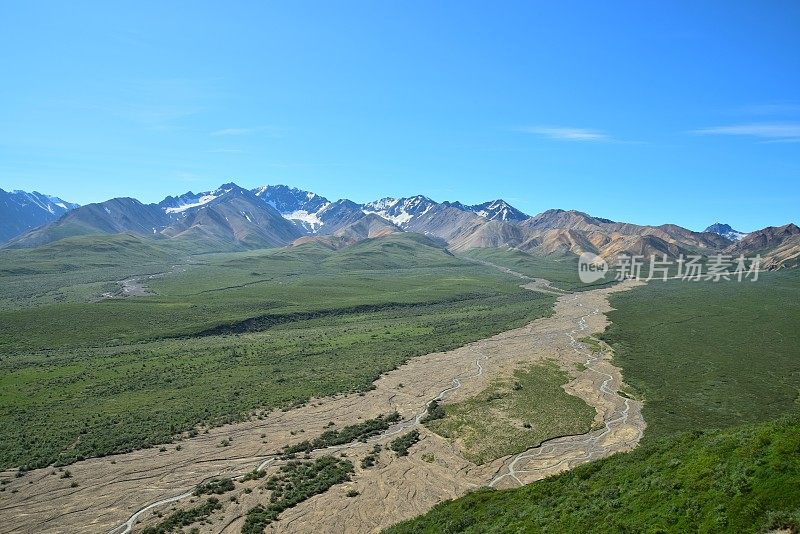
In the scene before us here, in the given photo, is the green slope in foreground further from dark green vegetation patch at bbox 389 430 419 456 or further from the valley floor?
dark green vegetation patch at bbox 389 430 419 456

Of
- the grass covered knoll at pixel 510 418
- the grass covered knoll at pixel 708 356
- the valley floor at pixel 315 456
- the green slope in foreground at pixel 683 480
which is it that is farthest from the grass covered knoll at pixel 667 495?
the grass covered knoll at pixel 708 356

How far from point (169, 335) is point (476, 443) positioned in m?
76.0

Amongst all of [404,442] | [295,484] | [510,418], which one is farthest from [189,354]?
[510,418]

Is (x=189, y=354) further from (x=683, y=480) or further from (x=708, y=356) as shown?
(x=708, y=356)

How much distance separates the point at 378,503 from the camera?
1379 inches

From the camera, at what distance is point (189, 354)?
79938 millimetres

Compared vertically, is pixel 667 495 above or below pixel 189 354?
above

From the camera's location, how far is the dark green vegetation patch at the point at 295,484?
32.5m

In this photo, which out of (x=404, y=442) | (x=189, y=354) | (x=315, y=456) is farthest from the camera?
(x=189, y=354)

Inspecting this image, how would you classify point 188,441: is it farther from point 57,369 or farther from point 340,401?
point 57,369

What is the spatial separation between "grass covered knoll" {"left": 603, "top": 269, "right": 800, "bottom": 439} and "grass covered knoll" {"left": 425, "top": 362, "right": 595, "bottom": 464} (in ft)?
25.8

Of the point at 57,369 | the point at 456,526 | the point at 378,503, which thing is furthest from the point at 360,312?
the point at 456,526

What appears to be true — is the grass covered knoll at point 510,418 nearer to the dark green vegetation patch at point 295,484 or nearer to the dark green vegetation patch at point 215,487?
the dark green vegetation patch at point 295,484

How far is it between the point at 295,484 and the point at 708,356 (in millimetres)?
71038
